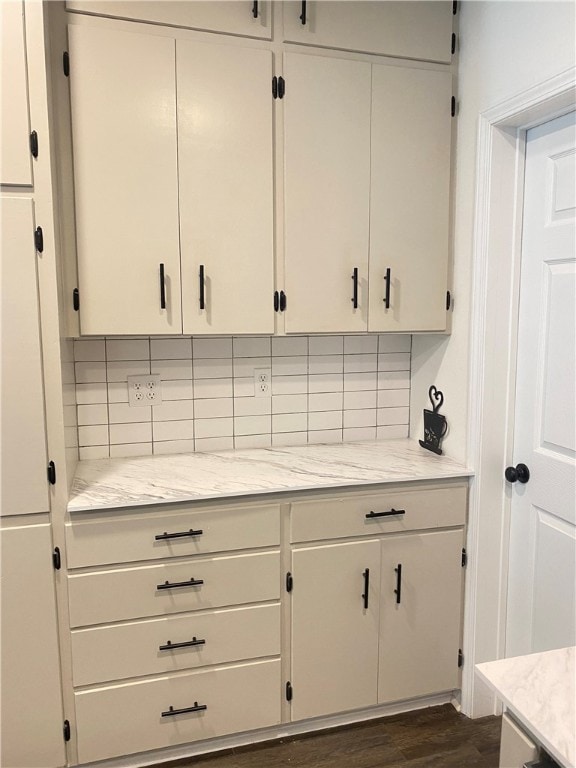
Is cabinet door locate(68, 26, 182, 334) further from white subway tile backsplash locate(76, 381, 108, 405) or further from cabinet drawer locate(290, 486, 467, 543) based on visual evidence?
cabinet drawer locate(290, 486, 467, 543)

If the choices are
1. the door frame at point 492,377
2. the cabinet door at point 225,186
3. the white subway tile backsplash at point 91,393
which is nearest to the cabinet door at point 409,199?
the door frame at point 492,377

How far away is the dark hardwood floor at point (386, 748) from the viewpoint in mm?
2027

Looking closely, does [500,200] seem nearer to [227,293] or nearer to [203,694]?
[227,293]

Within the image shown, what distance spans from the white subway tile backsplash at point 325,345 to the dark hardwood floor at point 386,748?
150 cm

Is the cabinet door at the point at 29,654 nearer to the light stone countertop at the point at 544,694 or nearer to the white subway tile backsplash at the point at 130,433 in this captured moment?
the white subway tile backsplash at the point at 130,433

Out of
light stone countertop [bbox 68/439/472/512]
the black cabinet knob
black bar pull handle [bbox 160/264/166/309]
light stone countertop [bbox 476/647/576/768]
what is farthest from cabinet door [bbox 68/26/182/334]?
light stone countertop [bbox 476/647/576/768]

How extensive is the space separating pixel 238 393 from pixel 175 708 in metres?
1.20

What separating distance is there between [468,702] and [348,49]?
252cm

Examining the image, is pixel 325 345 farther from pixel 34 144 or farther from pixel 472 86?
pixel 34 144

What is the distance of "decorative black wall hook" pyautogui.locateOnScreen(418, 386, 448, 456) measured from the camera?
7.90 feet

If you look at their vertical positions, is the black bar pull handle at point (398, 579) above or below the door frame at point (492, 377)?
below

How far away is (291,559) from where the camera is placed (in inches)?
81.3

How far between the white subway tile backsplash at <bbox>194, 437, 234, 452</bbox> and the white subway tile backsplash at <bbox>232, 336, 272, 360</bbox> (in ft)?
1.17

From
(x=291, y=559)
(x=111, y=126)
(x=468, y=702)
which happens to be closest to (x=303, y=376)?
(x=291, y=559)
